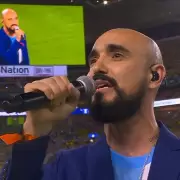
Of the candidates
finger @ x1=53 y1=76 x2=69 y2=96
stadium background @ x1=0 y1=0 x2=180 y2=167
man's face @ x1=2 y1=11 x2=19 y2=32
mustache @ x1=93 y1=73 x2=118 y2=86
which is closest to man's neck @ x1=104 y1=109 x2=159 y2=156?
mustache @ x1=93 y1=73 x2=118 y2=86

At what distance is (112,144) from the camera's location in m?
1.19

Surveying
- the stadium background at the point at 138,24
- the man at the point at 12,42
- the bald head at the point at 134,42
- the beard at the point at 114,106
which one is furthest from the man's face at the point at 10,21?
the beard at the point at 114,106

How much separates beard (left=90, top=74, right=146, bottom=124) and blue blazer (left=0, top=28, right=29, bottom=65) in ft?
6.75

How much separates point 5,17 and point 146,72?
206 cm

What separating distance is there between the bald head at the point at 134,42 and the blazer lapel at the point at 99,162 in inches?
10.4

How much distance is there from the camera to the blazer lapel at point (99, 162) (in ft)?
3.55

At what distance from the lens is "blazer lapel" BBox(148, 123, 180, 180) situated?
106 centimetres

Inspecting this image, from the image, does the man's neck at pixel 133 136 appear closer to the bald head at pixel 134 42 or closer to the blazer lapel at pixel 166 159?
the blazer lapel at pixel 166 159

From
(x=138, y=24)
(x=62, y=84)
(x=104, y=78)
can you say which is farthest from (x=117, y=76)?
(x=138, y=24)

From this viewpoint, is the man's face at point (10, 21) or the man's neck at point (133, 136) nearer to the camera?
the man's neck at point (133, 136)

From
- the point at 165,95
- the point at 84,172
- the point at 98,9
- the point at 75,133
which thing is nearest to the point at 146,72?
the point at 84,172

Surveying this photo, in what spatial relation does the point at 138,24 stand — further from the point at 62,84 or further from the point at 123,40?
the point at 62,84

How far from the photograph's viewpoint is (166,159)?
42.8 inches

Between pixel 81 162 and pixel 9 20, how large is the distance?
83.7 inches
